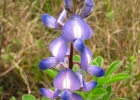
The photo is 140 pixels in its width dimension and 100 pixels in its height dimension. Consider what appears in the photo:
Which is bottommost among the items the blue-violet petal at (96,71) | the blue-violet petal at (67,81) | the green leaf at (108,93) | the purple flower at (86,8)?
the green leaf at (108,93)

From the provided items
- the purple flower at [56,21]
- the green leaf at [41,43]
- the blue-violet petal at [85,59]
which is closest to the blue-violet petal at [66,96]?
the blue-violet petal at [85,59]

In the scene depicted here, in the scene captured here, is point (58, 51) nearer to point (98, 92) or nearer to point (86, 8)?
point (86, 8)

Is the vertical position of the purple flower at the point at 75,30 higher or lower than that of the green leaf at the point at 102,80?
higher

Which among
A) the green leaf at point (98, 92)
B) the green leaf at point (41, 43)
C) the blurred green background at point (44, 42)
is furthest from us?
the green leaf at point (41, 43)

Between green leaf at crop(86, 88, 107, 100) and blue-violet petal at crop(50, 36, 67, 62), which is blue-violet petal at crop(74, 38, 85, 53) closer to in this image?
blue-violet petal at crop(50, 36, 67, 62)

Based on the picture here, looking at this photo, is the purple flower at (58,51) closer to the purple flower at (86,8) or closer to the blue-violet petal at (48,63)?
the blue-violet petal at (48,63)

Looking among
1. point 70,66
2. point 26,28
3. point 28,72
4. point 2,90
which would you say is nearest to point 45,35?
point 26,28

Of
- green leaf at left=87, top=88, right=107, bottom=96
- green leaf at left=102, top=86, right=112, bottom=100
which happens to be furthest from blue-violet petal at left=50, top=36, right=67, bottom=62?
green leaf at left=102, top=86, right=112, bottom=100

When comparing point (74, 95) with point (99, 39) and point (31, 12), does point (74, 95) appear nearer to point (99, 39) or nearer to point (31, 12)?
point (99, 39)
